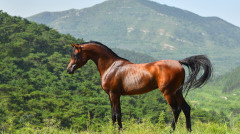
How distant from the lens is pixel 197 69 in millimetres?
6965

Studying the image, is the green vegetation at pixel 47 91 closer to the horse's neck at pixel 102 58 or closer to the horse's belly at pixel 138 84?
the horse's neck at pixel 102 58

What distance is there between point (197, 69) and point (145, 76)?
4.63 ft

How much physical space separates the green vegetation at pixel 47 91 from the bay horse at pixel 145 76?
3098 centimetres

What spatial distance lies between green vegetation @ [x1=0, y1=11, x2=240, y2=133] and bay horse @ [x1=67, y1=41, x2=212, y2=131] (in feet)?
102

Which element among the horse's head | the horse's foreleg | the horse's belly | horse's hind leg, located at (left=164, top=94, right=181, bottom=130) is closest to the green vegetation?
the horse's head

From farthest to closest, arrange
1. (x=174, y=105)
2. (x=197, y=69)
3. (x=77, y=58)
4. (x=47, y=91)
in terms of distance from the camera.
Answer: (x=47, y=91) < (x=77, y=58) < (x=197, y=69) < (x=174, y=105)

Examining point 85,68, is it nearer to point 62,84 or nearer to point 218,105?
point 62,84

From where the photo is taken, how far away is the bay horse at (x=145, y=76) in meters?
6.54

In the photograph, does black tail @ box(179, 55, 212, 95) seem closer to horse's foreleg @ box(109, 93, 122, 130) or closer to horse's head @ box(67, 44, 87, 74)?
horse's foreleg @ box(109, 93, 122, 130)

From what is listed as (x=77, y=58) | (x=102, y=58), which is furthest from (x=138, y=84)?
(x=77, y=58)

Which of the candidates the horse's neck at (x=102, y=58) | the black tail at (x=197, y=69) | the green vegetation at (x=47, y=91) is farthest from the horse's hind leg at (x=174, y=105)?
the green vegetation at (x=47, y=91)

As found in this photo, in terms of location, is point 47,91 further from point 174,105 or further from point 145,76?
point 174,105

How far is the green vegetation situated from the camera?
5156 centimetres

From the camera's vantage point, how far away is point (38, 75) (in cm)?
7156
